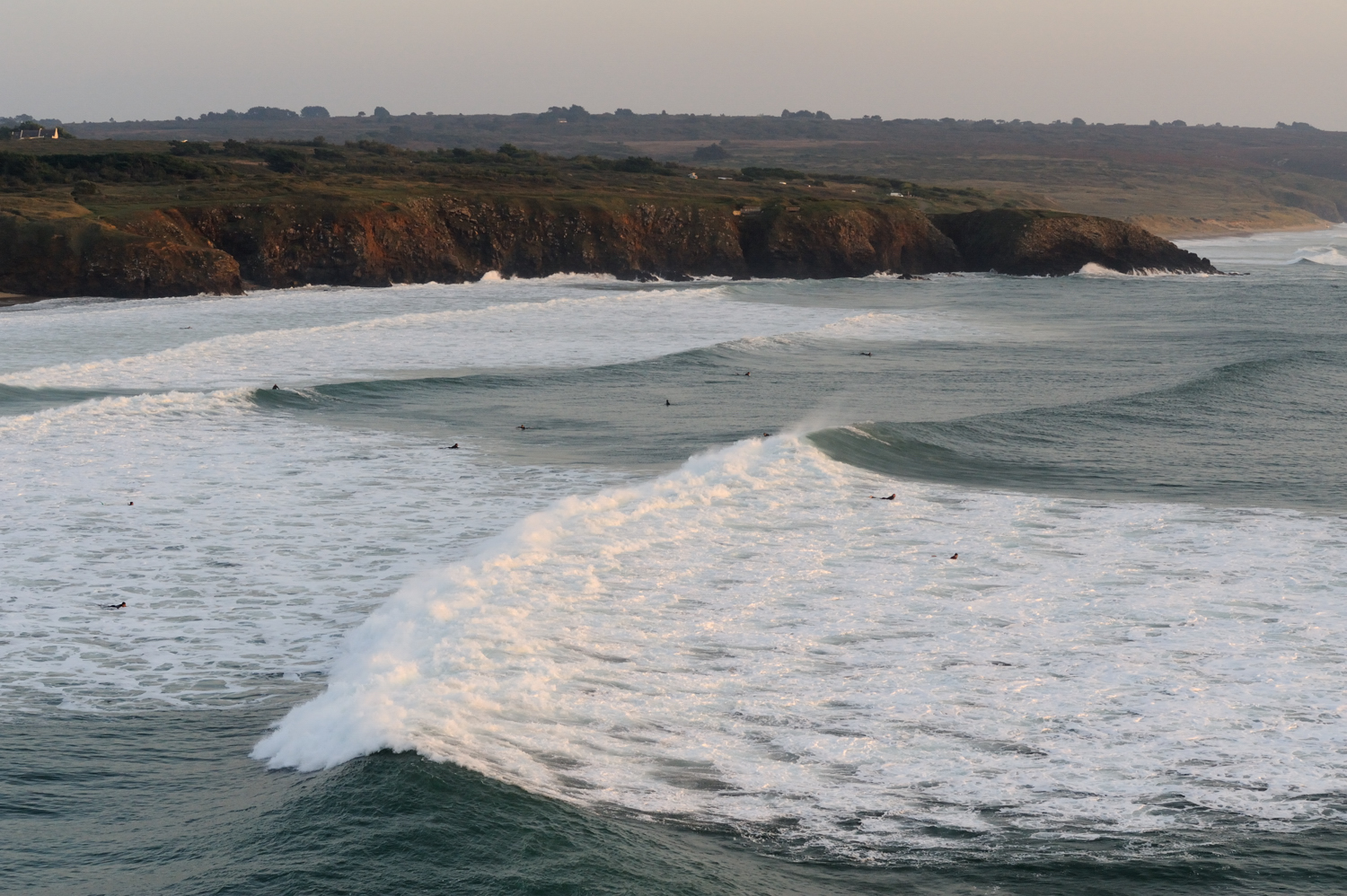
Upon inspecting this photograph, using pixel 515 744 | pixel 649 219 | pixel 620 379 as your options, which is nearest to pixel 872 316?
pixel 620 379

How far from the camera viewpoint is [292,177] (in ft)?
235

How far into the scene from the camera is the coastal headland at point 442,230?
49812 mm

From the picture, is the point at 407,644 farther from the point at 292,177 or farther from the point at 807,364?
the point at 292,177

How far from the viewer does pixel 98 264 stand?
159 ft

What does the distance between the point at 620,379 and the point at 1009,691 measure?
20194 mm

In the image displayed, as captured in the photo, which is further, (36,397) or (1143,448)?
(36,397)

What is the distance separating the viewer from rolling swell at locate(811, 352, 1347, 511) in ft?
60.5

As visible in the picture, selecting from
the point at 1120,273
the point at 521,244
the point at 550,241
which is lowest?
the point at 521,244

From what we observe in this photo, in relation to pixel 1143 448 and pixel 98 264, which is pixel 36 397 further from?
pixel 98 264

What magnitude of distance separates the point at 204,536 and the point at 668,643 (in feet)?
21.7

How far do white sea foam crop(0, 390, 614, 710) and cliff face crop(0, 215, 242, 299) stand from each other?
26.4 meters

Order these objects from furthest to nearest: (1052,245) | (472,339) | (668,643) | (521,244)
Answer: (1052,245)
(521,244)
(472,339)
(668,643)

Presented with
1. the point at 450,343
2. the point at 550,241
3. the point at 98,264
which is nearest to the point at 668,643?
the point at 450,343

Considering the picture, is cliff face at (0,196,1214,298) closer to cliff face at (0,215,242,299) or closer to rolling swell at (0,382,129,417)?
cliff face at (0,215,242,299)
